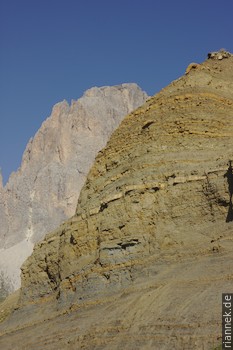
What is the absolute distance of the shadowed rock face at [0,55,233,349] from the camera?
26234 millimetres

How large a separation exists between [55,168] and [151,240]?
466 ft

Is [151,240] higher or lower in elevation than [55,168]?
lower

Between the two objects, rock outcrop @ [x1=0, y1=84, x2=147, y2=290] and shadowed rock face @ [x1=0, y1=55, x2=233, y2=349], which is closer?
shadowed rock face @ [x1=0, y1=55, x2=233, y2=349]

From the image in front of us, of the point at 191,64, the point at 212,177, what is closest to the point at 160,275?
the point at 212,177

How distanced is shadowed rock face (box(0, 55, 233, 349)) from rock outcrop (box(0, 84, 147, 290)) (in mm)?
114117

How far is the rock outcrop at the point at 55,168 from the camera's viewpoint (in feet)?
540

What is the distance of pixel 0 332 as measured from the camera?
39906 mm

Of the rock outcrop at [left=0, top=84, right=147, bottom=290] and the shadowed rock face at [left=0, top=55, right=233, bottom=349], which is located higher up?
the rock outcrop at [left=0, top=84, right=147, bottom=290]

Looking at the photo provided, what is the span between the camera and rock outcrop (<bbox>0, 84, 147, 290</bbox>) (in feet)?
540

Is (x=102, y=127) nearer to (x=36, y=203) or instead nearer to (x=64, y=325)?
(x=36, y=203)

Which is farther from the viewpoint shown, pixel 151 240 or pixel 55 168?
pixel 55 168

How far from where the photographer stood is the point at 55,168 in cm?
17275

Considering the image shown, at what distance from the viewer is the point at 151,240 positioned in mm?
32062

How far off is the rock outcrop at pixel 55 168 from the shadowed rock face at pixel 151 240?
114m
